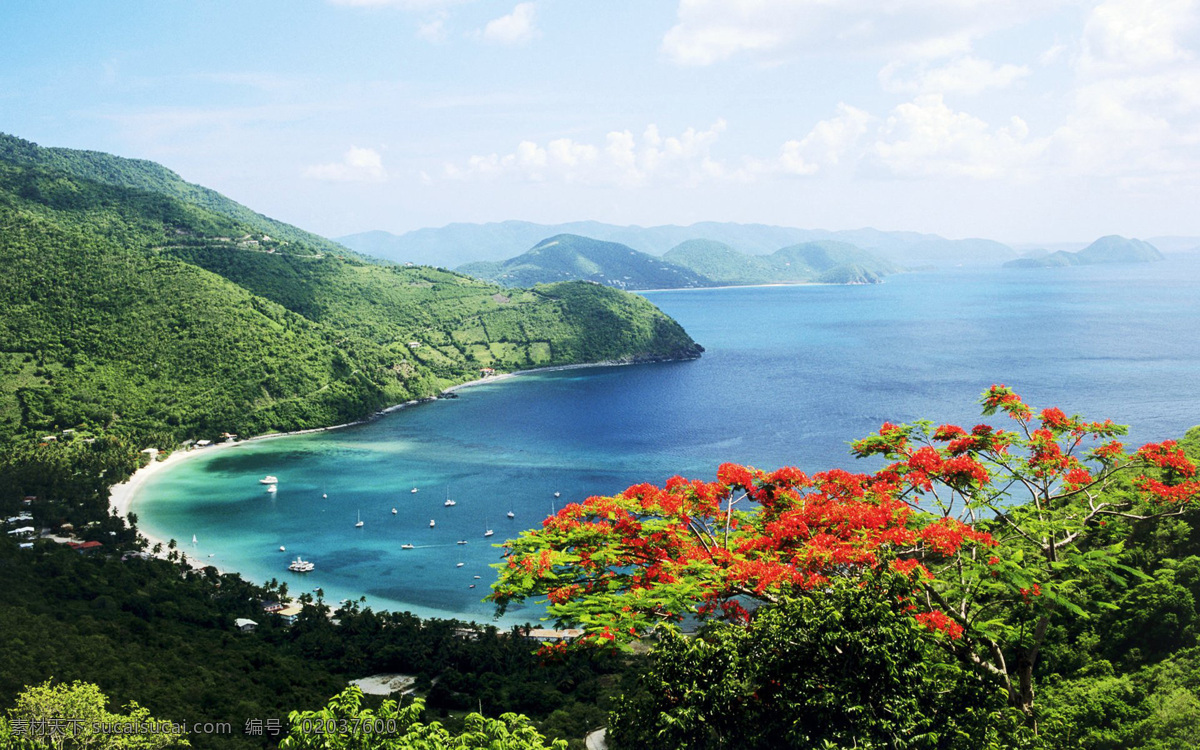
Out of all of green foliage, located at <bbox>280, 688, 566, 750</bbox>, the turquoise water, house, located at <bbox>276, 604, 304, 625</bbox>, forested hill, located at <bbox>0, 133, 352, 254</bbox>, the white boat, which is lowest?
house, located at <bbox>276, 604, 304, 625</bbox>

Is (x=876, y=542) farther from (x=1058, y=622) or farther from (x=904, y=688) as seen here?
(x=1058, y=622)

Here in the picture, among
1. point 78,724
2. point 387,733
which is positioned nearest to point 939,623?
point 387,733

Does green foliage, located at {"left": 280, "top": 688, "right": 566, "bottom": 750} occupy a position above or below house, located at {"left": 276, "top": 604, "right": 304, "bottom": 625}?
above

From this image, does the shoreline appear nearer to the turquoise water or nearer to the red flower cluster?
the turquoise water

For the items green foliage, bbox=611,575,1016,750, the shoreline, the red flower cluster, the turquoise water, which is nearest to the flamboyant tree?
the red flower cluster

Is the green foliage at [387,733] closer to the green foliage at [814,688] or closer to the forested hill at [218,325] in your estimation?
the green foliage at [814,688]
